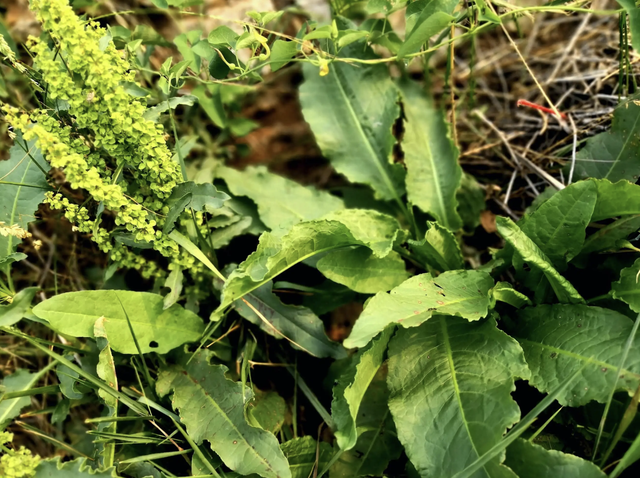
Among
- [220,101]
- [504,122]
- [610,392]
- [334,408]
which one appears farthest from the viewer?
[504,122]

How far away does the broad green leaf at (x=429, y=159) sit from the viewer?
5.83 ft

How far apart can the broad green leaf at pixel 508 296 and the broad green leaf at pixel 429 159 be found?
40 cm

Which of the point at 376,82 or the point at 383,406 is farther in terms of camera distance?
the point at 376,82

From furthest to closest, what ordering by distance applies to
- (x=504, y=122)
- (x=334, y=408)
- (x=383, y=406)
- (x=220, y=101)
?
(x=504, y=122) < (x=220, y=101) < (x=383, y=406) < (x=334, y=408)

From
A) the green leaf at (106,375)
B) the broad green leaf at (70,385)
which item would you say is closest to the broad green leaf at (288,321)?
the green leaf at (106,375)

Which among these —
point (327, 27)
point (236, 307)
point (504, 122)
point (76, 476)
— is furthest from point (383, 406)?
point (504, 122)

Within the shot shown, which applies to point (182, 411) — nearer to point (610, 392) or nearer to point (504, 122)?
point (610, 392)

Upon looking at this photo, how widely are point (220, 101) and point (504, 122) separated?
124 centimetres

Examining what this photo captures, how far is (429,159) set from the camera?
1836mm

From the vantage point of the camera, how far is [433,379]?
1358 mm

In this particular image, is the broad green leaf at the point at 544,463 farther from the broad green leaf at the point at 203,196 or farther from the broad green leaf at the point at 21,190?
the broad green leaf at the point at 21,190

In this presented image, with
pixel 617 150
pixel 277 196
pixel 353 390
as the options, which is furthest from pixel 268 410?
pixel 617 150

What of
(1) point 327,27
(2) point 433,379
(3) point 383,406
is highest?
(1) point 327,27

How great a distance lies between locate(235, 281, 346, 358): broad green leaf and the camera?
1.50 metres
